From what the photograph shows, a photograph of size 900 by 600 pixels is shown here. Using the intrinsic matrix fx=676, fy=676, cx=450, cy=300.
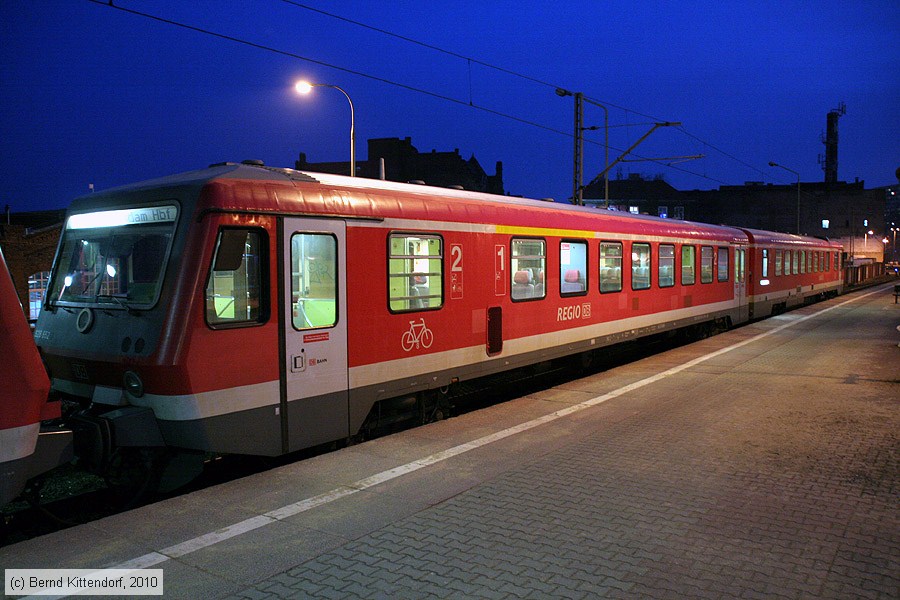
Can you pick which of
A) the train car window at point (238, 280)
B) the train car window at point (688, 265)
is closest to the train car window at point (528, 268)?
the train car window at point (238, 280)

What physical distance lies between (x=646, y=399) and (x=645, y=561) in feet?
18.6

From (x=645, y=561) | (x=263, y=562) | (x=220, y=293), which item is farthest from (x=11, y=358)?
(x=645, y=561)

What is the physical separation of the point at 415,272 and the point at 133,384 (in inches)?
131

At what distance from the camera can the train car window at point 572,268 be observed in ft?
36.0

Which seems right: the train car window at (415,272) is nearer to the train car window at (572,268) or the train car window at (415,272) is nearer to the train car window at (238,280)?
the train car window at (238,280)

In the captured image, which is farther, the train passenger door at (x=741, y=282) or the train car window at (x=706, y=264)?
the train passenger door at (x=741, y=282)

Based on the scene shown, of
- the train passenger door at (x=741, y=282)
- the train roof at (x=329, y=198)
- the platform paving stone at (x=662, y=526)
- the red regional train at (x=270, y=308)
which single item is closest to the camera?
the platform paving stone at (x=662, y=526)

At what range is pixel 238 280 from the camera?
609 centimetres

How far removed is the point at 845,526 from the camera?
16.8ft

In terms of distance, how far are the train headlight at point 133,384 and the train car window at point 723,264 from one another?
1633 centimetres

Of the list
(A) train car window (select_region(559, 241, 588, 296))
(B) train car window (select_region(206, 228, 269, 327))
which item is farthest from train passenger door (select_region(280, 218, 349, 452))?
(A) train car window (select_region(559, 241, 588, 296))

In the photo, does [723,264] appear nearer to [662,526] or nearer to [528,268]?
[528,268]

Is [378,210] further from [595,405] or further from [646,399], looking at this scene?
[646,399]

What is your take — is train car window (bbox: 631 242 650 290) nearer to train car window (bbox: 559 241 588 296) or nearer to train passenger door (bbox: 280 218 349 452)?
train car window (bbox: 559 241 588 296)
